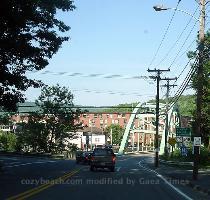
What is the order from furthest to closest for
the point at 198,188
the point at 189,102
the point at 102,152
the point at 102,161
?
the point at 189,102
the point at 102,152
the point at 102,161
the point at 198,188

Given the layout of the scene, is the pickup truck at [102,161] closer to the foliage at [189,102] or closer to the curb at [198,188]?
the curb at [198,188]

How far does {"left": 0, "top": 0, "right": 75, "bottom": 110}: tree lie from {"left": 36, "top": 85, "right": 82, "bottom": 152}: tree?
58078mm

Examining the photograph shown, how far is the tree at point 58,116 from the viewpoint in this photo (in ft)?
302

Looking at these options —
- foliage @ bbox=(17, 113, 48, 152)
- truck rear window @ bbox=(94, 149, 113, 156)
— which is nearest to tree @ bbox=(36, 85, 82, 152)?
foliage @ bbox=(17, 113, 48, 152)

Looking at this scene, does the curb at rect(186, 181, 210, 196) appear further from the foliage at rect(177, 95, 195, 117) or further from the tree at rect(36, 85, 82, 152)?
the tree at rect(36, 85, 82, 152)

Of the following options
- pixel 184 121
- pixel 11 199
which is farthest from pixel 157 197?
pixel 184 121

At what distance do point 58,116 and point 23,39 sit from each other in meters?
64.5

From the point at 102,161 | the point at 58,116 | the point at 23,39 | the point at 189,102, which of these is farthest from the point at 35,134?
the point at 23,39

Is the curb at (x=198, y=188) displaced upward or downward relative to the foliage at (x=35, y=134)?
downward

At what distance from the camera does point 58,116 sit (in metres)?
93.4

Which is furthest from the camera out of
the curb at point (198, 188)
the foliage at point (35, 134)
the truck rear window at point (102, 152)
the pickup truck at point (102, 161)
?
the foliage at point (35, 134)

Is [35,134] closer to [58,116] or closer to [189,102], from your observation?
[58,116]

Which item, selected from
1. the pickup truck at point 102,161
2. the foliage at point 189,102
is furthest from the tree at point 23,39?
the foliage at point 189,102

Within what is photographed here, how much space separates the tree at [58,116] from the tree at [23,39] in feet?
191
